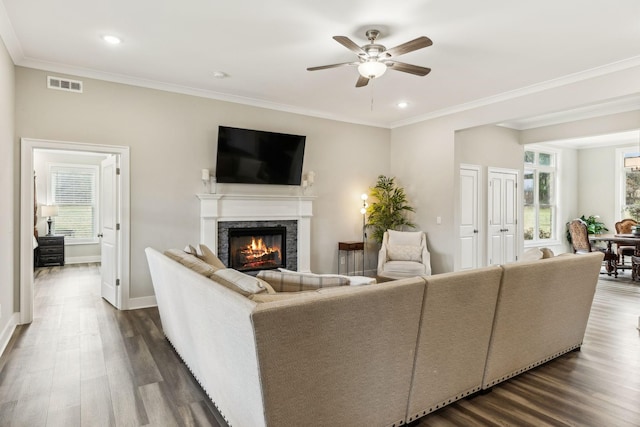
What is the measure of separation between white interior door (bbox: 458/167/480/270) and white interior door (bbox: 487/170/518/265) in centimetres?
34

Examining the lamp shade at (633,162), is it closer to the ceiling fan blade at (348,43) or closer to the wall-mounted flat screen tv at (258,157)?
the wall-mounted flat screen tv at (258,157)

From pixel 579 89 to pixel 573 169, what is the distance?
6082 millimetres

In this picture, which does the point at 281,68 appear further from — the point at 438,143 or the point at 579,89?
the point at 579,89

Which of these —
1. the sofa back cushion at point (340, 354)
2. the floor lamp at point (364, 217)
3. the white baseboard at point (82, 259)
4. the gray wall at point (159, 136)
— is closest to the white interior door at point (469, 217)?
the floor lamp at point (364, 217)

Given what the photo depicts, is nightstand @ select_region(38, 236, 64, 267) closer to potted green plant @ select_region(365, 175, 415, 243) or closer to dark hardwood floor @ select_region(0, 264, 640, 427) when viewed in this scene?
dark hardwood floor @ select_region(0, 264, 640, 427)

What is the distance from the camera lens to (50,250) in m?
7.77

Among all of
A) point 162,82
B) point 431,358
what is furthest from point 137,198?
point 431,358

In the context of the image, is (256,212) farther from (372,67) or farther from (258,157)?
(372,67)

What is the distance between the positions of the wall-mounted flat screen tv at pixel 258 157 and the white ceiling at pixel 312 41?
0.63 metres

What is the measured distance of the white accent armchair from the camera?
222 inches

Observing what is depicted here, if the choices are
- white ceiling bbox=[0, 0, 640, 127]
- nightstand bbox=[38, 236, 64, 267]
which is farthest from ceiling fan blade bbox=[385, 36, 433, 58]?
nightstand bbox=[38, 236, 64, 267]

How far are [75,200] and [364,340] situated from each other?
9.01 metres

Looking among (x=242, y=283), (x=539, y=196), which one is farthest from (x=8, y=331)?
(x=539, y=196)

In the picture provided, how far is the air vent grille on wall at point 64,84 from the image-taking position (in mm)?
4195
